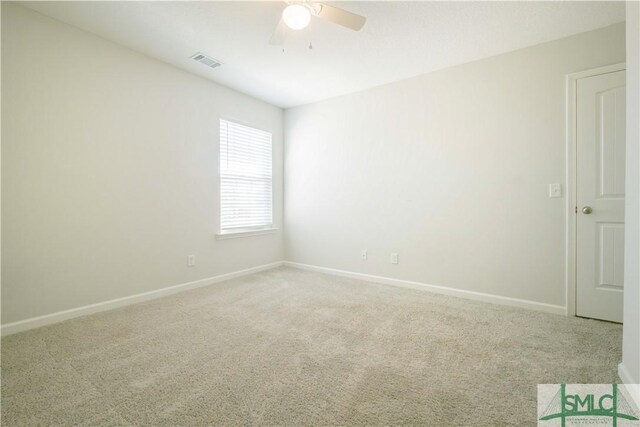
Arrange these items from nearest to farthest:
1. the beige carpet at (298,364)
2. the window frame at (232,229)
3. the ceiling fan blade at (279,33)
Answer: the beige carpet at (298,364), the ceiling fan blade at (279,33), the window frame at (232,229)

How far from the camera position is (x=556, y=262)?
8.84 ft

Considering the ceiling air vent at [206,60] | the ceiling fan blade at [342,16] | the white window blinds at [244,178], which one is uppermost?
the ceiling air vent at [206,60]

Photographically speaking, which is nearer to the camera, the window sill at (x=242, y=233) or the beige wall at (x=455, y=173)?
the beige wall at (x=455, y=173)

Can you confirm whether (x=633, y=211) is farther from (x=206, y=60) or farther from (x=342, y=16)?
(x=206, y=60)

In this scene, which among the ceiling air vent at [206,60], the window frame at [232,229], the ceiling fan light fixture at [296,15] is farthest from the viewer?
the window frame at [232,229]

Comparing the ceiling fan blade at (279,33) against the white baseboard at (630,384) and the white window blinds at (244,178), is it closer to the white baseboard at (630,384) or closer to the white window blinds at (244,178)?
the white window blinds at (244,178)

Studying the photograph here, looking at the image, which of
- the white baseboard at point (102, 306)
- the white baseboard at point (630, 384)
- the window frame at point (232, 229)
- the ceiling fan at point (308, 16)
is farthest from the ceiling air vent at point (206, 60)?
the white baseboard at point (630, 384)

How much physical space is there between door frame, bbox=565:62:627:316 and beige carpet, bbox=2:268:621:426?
28cm

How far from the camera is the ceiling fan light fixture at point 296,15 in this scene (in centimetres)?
185

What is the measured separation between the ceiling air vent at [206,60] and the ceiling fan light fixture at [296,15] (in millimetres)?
1481

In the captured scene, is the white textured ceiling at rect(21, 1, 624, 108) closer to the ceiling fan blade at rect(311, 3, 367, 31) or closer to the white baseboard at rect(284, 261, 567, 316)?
the ceiling fan blade at rect(311, 3, 367, 31)

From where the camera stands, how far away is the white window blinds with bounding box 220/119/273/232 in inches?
152

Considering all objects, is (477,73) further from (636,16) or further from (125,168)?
(125,168)

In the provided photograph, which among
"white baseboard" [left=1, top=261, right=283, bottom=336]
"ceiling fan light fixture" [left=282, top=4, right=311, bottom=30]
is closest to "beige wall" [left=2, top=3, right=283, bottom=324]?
"white baseboard" [left=1, top=261, right=283, bottom=336]
